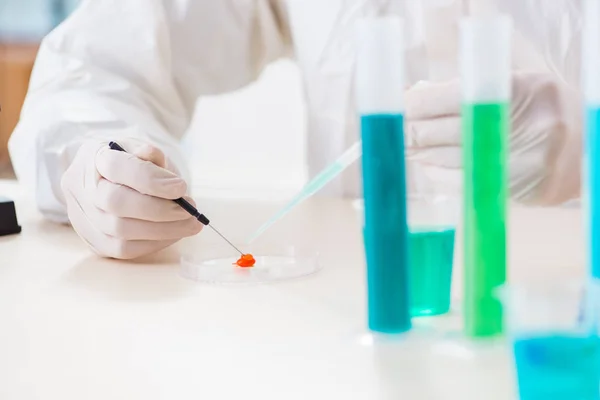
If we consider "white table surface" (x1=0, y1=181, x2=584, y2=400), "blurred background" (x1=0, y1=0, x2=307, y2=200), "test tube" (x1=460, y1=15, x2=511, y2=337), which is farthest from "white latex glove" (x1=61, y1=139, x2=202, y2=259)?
"blurred background" (x1=0, y1=0, x2=307, y2=200)

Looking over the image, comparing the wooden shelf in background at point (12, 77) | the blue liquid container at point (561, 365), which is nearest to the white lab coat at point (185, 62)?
the blue liquid container at point (561, 365)

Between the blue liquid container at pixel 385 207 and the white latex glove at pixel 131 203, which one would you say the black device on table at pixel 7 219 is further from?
the blue liquid container at pixel 385 207

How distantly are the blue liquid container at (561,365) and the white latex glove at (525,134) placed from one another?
0.61 metres

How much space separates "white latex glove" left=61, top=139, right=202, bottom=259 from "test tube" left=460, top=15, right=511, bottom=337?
53cm

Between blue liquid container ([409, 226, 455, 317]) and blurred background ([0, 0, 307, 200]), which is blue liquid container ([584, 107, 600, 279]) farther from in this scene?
blurred background ([0, 0, 307, 200])

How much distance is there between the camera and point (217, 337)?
73 cm

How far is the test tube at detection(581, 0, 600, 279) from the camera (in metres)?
0.59

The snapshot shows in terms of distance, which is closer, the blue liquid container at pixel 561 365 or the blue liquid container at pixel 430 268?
the blue liquid container at pixel 561 365

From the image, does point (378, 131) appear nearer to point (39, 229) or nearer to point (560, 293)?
point (560, 293)

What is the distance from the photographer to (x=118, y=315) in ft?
2.68

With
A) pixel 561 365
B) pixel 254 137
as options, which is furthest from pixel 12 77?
pixel 561 365

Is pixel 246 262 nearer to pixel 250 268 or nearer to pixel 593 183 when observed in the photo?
pixel 250 268

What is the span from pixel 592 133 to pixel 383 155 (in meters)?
0.18

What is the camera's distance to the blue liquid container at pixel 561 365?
0.49 m
